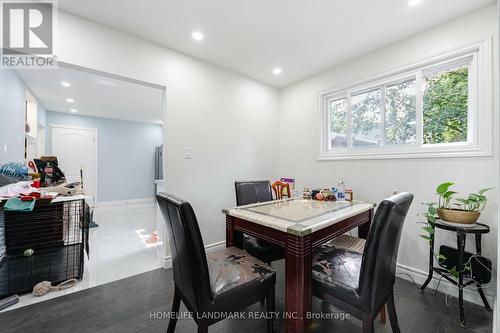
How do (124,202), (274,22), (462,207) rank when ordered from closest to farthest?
1. (462,207)
2. (274,22)
3. (124,202)

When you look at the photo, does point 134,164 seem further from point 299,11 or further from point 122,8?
point 299,11

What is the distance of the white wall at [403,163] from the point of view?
5.89 ft

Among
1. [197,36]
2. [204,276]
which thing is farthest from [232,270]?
[197,36]

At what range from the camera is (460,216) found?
66.4 inches

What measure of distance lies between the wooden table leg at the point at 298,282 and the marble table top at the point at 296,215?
65 mm

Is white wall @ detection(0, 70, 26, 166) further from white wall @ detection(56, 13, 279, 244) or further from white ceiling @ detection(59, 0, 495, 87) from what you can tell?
white ceiling @ detection(59, 0, 495, 87)

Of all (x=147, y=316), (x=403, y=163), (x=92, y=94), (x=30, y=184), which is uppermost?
(x=92, y=94)

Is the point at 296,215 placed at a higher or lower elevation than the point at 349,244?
higher

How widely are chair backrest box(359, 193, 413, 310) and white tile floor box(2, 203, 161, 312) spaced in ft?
7.30

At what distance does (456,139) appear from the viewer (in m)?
2.02

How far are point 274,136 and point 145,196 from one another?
4.74 metres

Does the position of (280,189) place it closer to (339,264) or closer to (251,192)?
(251,192)

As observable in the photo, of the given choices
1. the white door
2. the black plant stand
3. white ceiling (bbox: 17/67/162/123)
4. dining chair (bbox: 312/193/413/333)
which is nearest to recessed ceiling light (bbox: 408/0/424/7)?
dining chair (bbox: 312/193/413/333)

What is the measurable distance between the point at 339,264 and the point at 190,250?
0.99 metres
